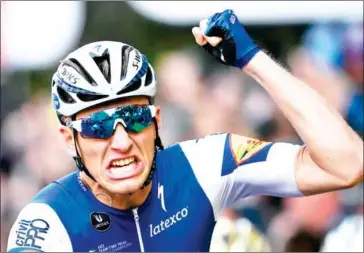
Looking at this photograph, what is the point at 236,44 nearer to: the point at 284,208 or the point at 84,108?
the point at 84,108

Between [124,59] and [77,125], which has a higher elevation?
[124,59]

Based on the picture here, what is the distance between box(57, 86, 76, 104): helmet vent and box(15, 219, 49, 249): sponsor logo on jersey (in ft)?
2.14

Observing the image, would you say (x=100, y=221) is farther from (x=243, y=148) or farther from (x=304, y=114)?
(x=304, y=114)

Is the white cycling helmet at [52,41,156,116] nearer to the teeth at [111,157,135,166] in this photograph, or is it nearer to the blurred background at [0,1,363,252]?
the teeth at [111,157,135,166]

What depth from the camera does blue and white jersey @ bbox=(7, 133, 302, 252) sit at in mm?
6211

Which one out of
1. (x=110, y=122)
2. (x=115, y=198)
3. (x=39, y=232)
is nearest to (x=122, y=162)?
(x=110, y=122)

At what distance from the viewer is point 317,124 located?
233 inches

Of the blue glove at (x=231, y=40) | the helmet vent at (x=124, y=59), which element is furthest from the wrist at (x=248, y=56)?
the helmet vent at (x=124, y=59)

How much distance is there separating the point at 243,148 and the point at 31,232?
1263mm

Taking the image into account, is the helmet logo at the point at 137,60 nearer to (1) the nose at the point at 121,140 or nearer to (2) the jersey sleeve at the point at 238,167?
(1) the nose at the point at 121,140

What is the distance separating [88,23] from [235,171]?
42.1 ft

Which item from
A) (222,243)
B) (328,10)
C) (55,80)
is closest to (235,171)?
(55,80)

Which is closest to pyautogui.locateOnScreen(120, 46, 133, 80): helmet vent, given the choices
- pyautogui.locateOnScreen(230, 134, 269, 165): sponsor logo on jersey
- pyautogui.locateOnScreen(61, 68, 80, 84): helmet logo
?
pyautogui.locateOnScreen(61, 68, 80, 84): helmet logo

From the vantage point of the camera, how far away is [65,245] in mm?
6133
